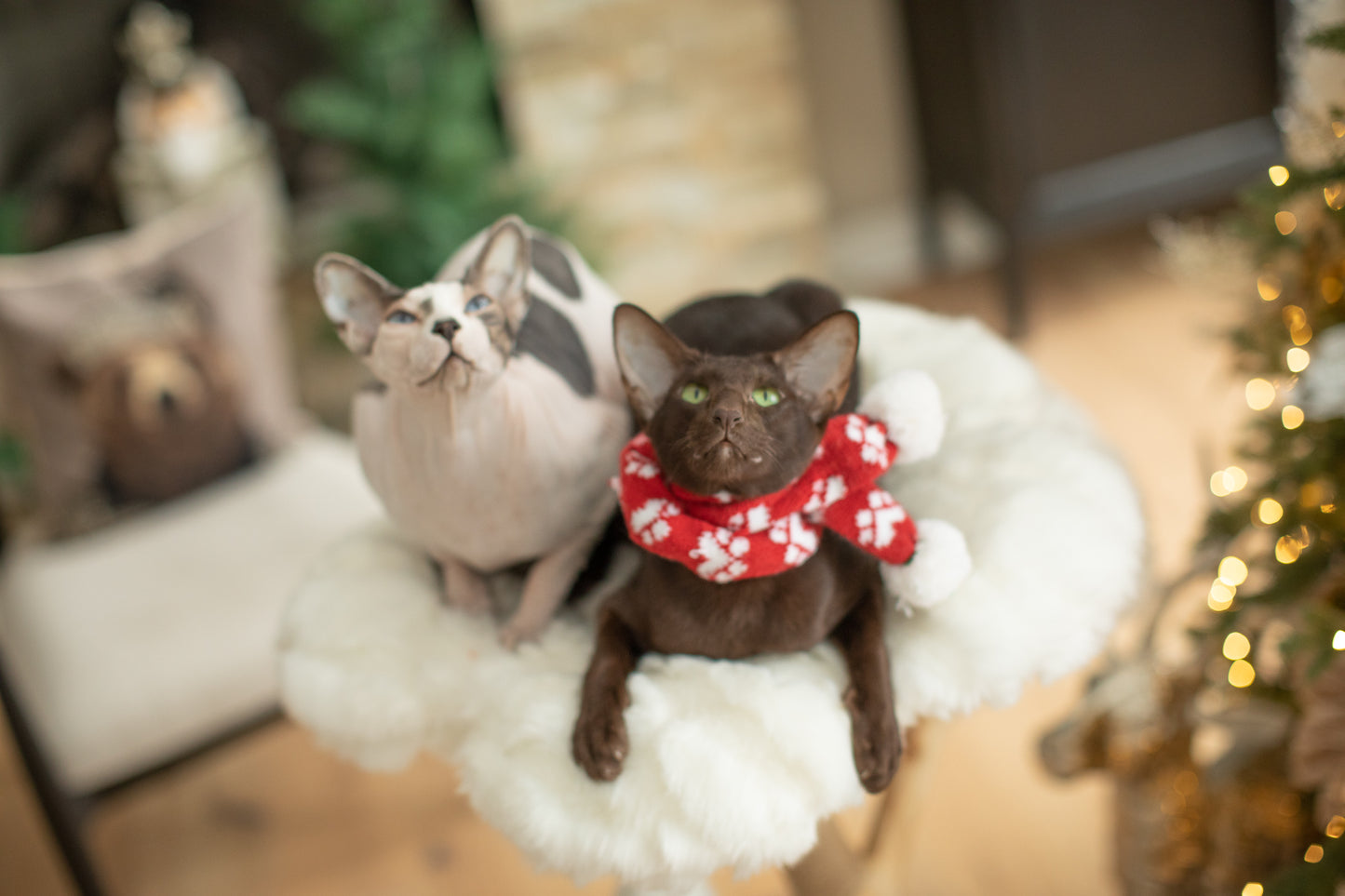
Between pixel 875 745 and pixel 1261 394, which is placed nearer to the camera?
pixel 875 745

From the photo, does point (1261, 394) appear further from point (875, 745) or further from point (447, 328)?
point (447, 328)

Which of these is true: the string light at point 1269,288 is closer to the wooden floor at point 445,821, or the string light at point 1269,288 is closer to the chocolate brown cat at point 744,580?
the wooden floor at point 445,821

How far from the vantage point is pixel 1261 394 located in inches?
42.3

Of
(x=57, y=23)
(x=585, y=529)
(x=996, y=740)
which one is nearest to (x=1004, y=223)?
(x=996, y=740)

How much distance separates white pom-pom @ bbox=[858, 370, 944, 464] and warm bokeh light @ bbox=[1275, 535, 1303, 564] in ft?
1.38

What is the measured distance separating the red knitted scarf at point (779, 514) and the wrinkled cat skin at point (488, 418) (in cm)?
8

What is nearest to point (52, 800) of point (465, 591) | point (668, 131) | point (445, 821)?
point (445, 821)

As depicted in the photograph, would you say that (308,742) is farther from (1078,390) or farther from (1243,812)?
(1078,390)

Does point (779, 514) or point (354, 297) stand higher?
point (354, 297)

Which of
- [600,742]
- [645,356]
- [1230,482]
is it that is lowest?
[1230,482]

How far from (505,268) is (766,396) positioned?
22 centimetres

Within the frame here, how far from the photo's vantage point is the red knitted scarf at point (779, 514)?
2.30 feet

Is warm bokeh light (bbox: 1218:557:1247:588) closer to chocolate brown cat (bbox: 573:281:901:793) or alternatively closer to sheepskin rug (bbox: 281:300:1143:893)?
sheepskin rug (bbox: 281:300:1143:893)

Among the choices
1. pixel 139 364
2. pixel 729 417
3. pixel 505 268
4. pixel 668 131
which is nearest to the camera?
pixel 729 417
